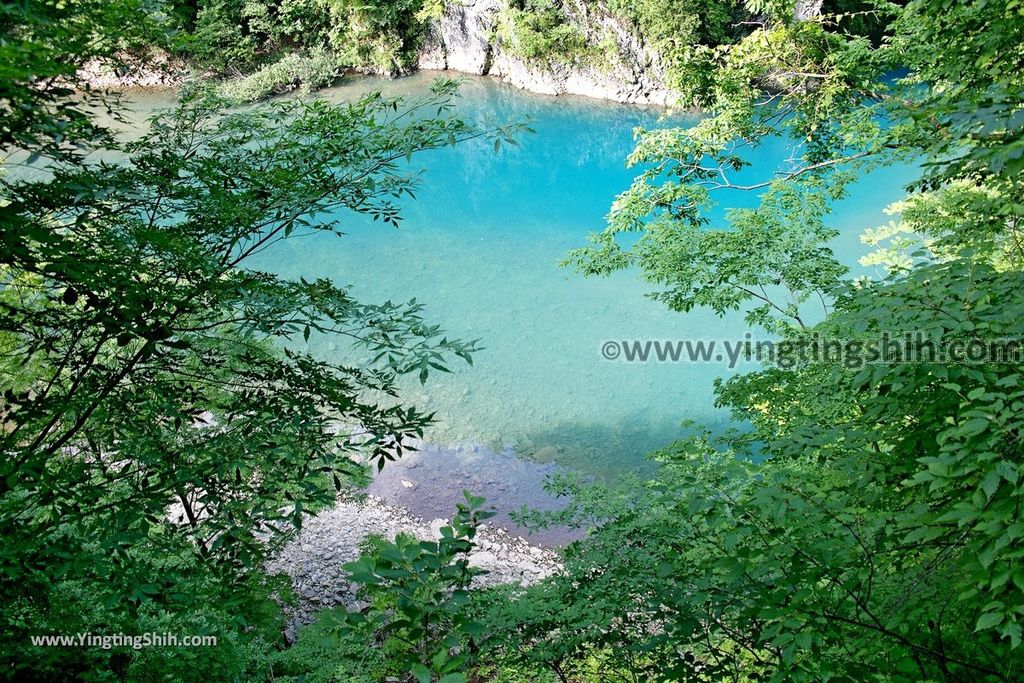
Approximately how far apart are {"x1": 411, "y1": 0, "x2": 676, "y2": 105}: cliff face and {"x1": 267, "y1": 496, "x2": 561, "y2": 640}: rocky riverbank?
34.2 feet

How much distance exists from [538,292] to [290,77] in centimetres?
985

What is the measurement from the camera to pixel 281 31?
1664cm

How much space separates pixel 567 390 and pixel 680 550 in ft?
16.6

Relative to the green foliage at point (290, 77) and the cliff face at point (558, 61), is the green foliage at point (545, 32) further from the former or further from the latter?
the green foliage at point (290, 77)

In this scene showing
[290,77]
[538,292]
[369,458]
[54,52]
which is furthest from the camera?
[290,77]

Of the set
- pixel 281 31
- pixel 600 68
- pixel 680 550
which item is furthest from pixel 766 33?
pixel 281 31

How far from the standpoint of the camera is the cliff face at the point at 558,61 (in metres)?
13.9

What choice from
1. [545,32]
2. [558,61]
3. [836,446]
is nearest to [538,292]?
[836,446]

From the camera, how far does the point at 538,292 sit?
9227mm

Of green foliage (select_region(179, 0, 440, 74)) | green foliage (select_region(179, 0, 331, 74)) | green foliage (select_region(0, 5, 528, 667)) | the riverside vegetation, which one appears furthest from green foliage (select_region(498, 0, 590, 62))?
green foliage (select_region(0, 5, 528, 667))

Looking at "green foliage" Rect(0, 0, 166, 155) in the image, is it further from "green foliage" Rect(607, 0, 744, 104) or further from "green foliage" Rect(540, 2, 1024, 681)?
"green foliage" Rect(607, 0, 744, 104)

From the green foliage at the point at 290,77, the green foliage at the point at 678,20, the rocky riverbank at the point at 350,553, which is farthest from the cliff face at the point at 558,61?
the rocky riverbank at the point at 350,553

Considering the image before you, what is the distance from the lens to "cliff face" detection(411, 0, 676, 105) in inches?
547

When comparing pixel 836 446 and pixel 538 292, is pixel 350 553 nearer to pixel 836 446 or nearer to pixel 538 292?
pixel 836 446
